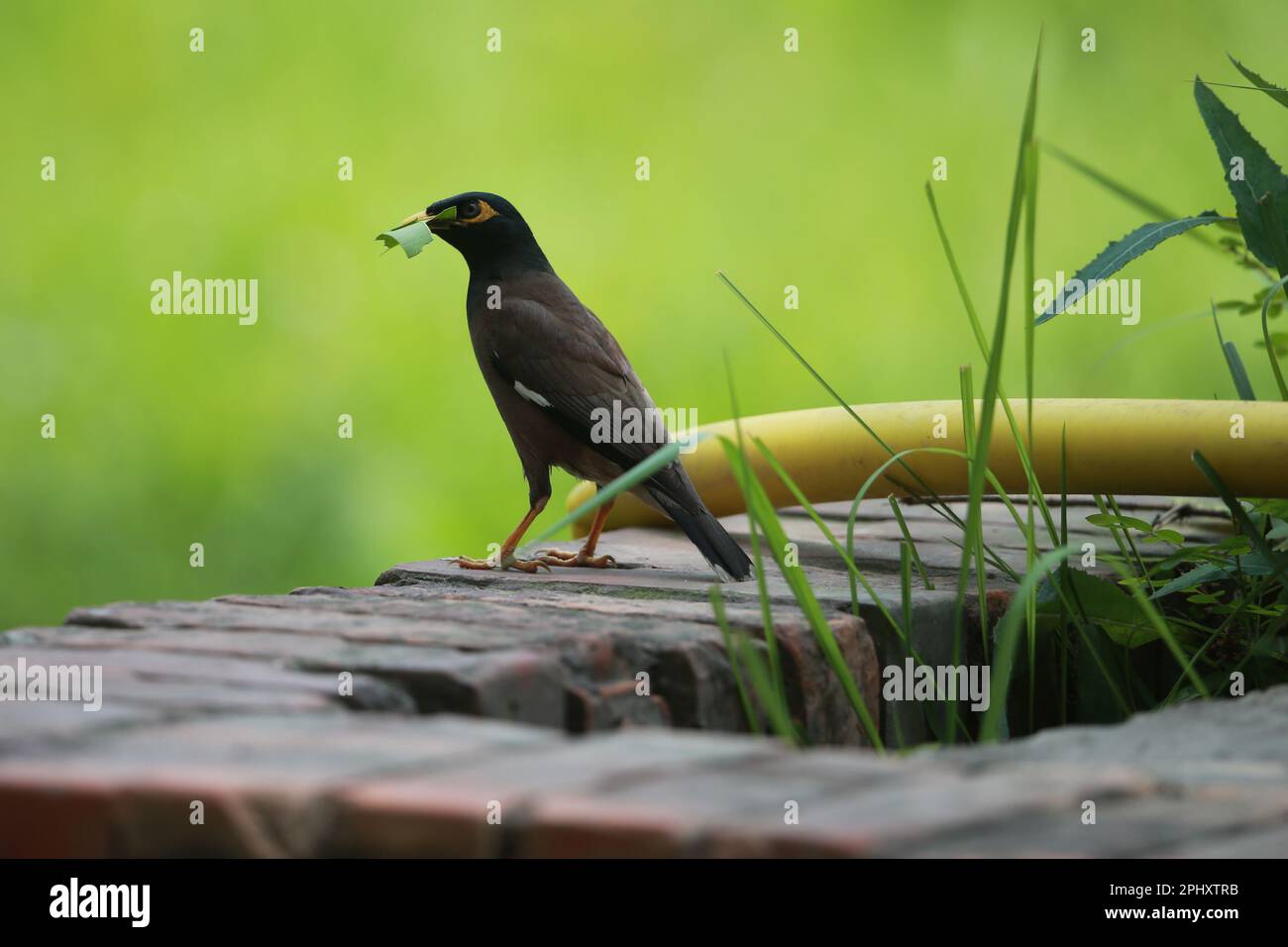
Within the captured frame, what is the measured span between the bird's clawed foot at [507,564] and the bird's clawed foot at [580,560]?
16 millimetres

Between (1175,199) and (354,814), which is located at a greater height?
(1175,199)

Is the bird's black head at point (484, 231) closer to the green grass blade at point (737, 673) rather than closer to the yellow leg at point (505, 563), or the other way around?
the yellow leg at point (505, 563)

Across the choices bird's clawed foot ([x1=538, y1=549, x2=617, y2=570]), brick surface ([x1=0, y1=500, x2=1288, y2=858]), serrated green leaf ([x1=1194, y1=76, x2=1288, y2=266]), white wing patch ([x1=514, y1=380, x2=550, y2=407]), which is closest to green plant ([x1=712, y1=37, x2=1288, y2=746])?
serrated green leaf ([x1=1194, y1=76, x2=1288, y2=266])

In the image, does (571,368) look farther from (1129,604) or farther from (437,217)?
(1129,604)

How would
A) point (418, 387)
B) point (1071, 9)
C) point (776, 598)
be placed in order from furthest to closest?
1. point (1071, 9)
2. point (418, 387)
3. point (776, 598)

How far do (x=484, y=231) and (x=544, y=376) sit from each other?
543 mm

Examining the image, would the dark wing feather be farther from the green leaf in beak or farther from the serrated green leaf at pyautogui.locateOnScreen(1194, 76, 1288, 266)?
the serrated green leaf at pyautogui.locateOnScreen(1194, 76, 1288, 266)

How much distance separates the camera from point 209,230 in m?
6.04

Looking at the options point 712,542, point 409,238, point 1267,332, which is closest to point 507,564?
point 712,542

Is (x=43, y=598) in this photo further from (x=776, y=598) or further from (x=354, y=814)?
(x=354, y=814)

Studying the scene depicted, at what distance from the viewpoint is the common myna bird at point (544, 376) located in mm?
3246

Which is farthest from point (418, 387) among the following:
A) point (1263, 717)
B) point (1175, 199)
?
point (1263, 717)

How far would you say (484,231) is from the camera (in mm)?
3875
